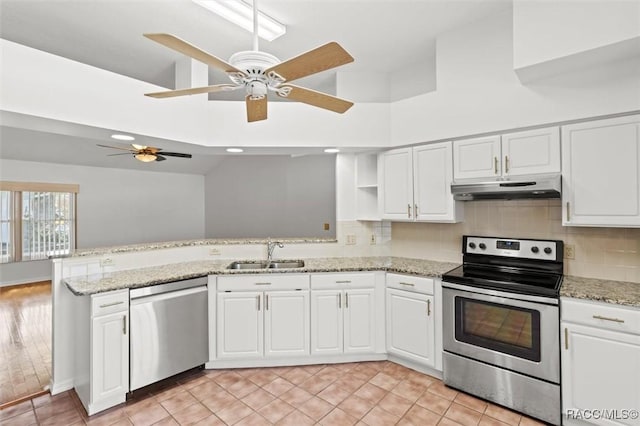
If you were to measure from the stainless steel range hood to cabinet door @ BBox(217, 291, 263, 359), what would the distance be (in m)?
1.99


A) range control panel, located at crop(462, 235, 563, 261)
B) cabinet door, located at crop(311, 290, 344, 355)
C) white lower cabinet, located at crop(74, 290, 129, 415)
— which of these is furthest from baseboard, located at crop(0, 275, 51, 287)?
range control panel, located at crop(462, 235, 563, 261)

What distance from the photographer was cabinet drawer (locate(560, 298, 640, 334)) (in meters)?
1.89

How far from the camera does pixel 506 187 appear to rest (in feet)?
7.88

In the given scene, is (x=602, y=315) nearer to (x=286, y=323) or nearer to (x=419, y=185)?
(x=419, y=185)

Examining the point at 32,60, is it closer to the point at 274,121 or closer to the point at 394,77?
the point at 274,121

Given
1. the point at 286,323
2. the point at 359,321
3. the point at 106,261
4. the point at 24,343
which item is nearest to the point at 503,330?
the point at 359,321

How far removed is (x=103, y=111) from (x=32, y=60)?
457mm

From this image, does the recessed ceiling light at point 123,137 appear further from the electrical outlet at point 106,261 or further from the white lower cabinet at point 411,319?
the white lower cabinet at point 411,319

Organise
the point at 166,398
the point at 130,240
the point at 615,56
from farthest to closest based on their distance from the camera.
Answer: the point at 130,240 < the point at 166,398 < the point at 615,56

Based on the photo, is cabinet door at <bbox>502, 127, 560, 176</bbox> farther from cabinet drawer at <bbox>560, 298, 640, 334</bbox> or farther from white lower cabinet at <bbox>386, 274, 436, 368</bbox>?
white lower cabinet at <bbox>386, 274, 436, 368</bbox>

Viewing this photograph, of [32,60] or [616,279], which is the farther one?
[616,279]

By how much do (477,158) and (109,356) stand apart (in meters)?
3.21

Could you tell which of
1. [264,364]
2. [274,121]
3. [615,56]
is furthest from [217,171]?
[615,56]

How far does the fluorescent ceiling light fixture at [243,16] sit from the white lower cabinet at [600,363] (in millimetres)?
2805
